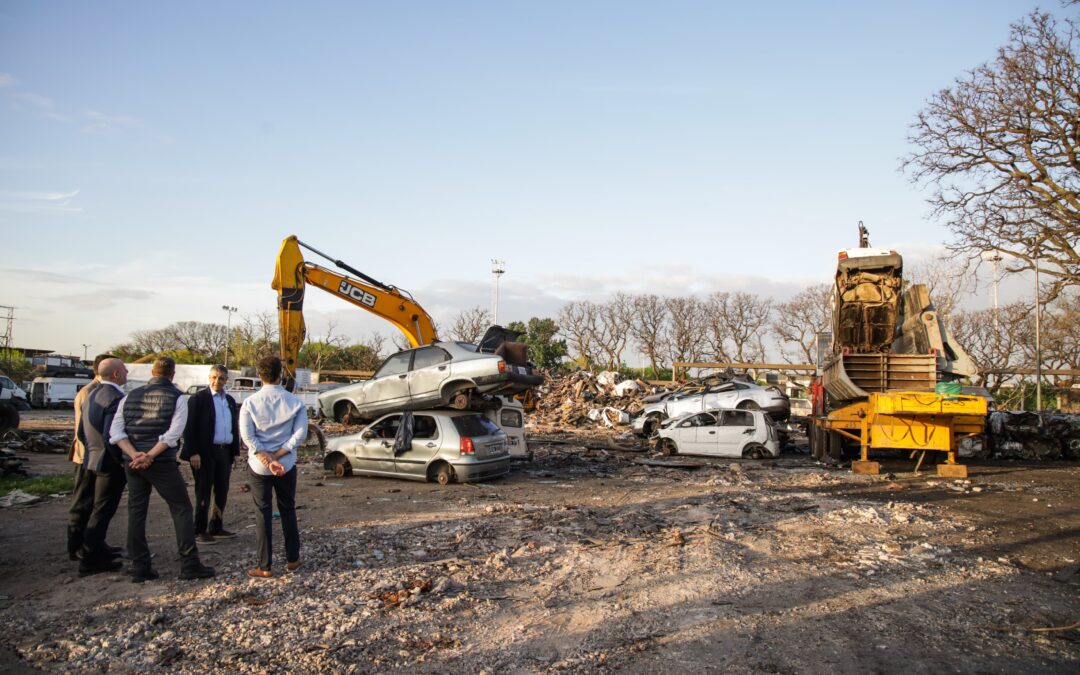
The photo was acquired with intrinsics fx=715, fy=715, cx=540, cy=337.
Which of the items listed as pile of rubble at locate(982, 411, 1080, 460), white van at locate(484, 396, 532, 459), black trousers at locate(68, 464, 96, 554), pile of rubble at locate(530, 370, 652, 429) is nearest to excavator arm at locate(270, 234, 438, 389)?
white van at locate(484, 396, 532, 459)

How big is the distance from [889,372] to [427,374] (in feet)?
29.5

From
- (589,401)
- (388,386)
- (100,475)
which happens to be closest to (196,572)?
(100,475)

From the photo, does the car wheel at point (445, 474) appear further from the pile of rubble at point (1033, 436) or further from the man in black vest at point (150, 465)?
the pile of rubble at point (1033, 436)

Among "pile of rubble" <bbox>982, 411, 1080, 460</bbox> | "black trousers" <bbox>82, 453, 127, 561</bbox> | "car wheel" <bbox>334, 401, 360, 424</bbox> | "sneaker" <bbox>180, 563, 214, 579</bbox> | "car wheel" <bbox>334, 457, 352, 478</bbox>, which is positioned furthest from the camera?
"pile of rubble" <bbox>982, 411, 1080, 460</bbox>

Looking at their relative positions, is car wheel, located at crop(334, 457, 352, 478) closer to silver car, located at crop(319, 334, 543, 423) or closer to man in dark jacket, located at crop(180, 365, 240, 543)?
silver car, located at crop(319, 334, 543, 423)

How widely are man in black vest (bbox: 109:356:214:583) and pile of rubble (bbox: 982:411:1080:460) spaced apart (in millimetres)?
19895

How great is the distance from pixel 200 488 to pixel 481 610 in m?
3.75

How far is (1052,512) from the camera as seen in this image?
34.3 ft

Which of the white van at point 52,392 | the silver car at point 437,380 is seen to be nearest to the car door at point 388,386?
the silver car at point 437,380

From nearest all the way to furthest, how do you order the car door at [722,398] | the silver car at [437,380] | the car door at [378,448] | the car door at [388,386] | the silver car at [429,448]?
the silver car at [429,448] → the car door at [378,448] → the silver car at [437,380] → the car door at [388,386] → the car door at [722,398]

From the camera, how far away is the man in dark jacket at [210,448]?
759 cm

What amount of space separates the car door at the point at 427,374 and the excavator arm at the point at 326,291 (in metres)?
1.82

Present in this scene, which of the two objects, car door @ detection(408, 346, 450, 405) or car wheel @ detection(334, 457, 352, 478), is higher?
car door @ detection(408, 346, 450, 405)

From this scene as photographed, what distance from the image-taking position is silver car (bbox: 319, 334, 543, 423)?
13.3m
